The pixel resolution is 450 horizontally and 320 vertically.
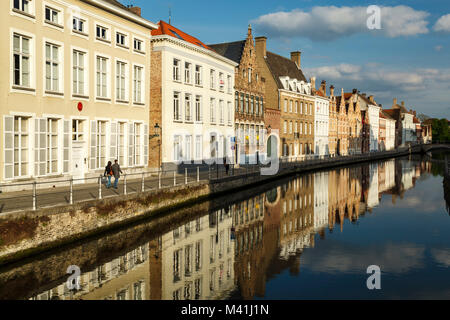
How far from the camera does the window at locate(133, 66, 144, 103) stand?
27.4m

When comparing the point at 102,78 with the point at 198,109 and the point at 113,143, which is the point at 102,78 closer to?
the point at 113,143

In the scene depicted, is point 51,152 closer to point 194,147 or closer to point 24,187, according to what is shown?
point 24,187

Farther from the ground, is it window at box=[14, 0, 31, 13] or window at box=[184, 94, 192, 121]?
window at box=[14, 0, 31, 13]

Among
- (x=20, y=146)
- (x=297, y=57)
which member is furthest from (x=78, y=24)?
(x=297, y=57)

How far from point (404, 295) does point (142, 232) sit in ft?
33.4

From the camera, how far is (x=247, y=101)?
45875 millimetres

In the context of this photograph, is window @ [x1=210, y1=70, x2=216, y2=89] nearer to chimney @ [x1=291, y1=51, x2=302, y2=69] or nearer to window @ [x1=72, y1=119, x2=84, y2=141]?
window @ [x1=72, y1=119, x2=84, y2=141]

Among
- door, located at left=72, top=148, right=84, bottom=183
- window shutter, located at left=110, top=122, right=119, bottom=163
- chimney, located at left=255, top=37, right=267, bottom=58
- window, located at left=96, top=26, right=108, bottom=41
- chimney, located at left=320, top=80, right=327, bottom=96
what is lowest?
door, located at left=72, top=148, right=84, bottom=183

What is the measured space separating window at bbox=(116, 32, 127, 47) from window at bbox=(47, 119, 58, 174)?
283 inches

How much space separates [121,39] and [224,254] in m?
16.4

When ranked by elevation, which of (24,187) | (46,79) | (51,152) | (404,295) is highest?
(46,79)

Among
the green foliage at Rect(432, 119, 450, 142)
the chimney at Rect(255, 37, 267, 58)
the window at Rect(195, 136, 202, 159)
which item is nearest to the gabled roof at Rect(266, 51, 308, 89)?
the chimney at Rect(255, 37, 267, 58)

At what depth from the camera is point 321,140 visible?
68688 mm
